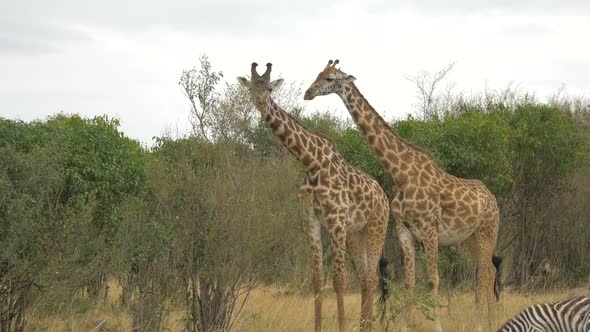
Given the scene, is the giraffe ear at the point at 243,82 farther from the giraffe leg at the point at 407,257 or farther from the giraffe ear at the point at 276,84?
the giraffe leg at the point at 407,257

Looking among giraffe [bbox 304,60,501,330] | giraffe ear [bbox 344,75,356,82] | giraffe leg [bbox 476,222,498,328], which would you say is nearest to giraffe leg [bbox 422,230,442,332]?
giraffe [bbox 304,60,501,330]

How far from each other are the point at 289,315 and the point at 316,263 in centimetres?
193

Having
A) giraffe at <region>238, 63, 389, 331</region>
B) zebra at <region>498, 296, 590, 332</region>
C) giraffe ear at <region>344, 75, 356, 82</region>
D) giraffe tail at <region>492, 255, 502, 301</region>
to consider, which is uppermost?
giraffe ear at <region>344, 75, 356, 82</region>

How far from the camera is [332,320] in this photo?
12.7 meters

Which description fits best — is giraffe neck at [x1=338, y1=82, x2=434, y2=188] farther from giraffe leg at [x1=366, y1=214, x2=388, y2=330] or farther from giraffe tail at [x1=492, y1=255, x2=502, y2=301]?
giraffe tail at [x1=492, y1=255, x2=502, y2=301]

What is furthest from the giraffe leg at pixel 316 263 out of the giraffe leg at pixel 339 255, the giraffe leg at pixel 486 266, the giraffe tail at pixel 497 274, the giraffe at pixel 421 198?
the giraffe tail at pixel 497 274

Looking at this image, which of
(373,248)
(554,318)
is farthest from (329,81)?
(554,318)

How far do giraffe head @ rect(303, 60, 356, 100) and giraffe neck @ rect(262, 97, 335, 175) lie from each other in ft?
1.89

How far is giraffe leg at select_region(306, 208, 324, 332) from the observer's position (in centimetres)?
1066

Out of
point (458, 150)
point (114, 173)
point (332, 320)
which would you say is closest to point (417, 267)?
point (458, 150)

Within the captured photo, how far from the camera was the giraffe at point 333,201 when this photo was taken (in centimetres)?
1074

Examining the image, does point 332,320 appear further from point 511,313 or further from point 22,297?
point 22,297

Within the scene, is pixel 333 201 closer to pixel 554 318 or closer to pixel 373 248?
pixel 373 248

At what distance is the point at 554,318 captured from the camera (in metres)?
9.52
